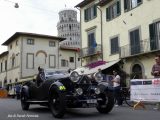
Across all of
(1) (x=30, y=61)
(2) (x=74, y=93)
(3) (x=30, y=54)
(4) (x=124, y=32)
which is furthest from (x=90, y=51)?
(2) (x=74, y=93)

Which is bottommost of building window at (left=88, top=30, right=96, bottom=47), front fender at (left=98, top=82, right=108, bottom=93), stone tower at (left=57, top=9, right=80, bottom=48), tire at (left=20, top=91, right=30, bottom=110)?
tire at (left=20, top=91, right=30, bottom=110)

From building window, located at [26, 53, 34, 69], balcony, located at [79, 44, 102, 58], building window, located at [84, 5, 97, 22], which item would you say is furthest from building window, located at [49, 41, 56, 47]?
balcony, located at [79, 44, 102, 58]

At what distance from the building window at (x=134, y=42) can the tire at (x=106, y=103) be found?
16567 millimetres

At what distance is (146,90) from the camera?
1410 centimetres

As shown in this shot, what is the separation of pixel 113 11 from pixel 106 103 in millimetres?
21925

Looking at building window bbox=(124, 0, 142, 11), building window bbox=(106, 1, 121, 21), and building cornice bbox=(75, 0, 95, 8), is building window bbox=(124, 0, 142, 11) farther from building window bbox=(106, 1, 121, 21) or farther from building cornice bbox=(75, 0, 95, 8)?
building cornice bbox=(75, 0, 95, 8)

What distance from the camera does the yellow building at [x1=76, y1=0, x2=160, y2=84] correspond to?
26219mm

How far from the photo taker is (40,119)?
972cm

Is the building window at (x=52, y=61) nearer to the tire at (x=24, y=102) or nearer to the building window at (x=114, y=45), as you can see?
the building window at (x=114, y=45)

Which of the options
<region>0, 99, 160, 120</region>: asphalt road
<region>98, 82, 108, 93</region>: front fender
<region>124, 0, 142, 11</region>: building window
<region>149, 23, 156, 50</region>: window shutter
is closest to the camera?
<region>0, 99, 160, 120</region>: asphalt road

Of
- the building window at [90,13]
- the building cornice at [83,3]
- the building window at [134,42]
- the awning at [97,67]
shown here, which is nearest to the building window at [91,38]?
the building window at [90,13]

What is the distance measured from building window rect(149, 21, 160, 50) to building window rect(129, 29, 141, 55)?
4.99ft

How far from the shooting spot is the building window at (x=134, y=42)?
89.6 feet

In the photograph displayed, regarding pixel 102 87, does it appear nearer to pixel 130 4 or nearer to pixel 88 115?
pixel 88 115
